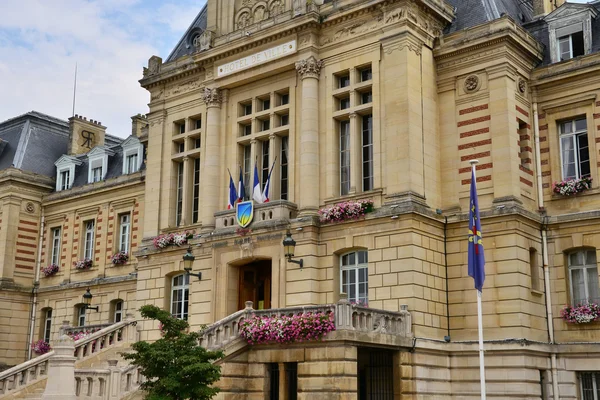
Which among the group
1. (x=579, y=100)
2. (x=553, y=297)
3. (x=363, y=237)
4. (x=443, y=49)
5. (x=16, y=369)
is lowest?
(x=16, y=369)

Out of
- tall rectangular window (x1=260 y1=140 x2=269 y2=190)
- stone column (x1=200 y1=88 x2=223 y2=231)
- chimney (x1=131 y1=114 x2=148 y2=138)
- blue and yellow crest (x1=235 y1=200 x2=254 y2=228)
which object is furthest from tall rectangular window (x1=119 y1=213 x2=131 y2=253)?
blue and yellow crest (x1=235 y1=200 x2=254 y2=228)

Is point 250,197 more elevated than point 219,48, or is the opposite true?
point 219,48

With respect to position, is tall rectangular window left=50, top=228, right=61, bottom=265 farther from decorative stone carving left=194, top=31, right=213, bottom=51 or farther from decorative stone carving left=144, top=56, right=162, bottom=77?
decorative stone carving left=194, top=31, right=213, bottom=51

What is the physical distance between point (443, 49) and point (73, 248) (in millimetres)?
24194

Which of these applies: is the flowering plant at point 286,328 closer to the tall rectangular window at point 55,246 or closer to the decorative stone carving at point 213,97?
the decorative stone carving at point 213,97

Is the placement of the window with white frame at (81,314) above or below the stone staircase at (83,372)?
above

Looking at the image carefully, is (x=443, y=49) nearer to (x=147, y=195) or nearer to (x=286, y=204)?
(x=286, y=204)

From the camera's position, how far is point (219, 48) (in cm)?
3200

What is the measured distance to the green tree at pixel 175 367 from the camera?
66.3ft

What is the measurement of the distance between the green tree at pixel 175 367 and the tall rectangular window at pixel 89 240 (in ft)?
75.6

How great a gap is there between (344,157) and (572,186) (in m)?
7.94

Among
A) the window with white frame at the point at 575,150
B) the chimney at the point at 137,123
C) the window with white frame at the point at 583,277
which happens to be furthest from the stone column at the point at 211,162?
the chimney at the point at 137,123

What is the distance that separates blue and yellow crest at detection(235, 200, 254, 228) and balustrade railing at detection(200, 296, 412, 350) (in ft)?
14.0

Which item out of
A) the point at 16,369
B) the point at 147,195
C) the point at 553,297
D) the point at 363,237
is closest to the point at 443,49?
the point at 363,237
